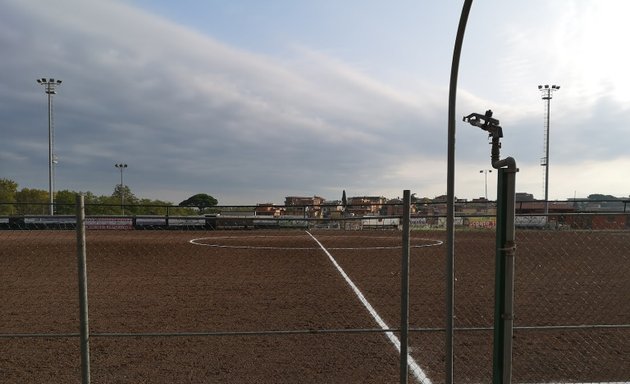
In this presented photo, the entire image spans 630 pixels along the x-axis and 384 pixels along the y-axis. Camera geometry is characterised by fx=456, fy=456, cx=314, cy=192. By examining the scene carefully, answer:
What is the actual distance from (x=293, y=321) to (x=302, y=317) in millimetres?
278

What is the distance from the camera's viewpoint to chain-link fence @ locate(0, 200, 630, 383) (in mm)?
5051

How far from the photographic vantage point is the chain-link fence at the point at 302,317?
505 cm

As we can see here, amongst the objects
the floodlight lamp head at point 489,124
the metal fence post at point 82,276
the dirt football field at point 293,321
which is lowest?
the dirt football field at point 293,321

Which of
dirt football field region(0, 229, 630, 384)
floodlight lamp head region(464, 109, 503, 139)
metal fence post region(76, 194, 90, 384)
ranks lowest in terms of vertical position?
dirt football field region(0, 229, 630, 384)

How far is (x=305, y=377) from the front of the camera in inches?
194

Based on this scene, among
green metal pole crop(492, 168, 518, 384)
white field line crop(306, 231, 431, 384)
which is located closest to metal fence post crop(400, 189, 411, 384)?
green metal pole crop(492, 168, 518, 384)

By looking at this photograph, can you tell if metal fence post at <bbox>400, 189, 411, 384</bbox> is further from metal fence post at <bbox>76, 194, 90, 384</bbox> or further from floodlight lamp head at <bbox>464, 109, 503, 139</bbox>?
metal fence post at <bbox>76, 194, 90, 384</bbox>

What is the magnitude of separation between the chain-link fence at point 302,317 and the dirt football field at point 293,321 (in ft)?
0.09

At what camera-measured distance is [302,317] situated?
7.50m

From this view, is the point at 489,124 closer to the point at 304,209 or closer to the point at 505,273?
the point at 505,273

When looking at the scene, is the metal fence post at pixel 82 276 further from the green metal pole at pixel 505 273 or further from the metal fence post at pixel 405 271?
the green metal pole at pixel 505 273

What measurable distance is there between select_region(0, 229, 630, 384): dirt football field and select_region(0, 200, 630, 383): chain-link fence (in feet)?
0.09

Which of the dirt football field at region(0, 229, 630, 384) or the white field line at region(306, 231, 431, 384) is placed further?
the dirt football field at region(0, 229, 630, 384)

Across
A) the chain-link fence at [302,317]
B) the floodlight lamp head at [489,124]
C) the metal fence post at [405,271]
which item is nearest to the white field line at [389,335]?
the chain-link fence at [302,317]
